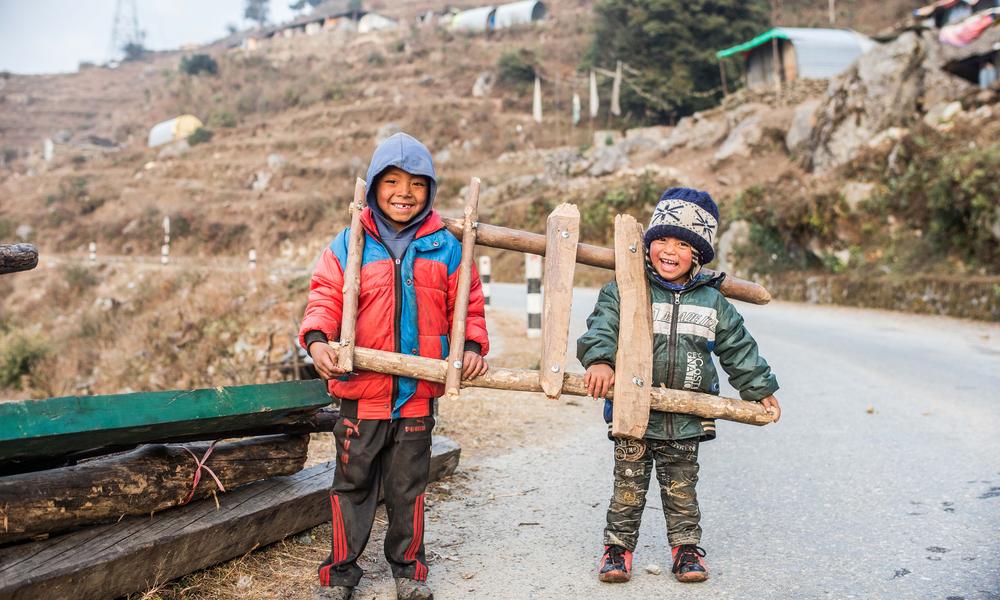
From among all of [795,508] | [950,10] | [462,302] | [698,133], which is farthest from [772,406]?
[950,10]

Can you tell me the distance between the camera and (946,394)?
290 inches

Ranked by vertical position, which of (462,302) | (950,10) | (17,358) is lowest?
(17,358)

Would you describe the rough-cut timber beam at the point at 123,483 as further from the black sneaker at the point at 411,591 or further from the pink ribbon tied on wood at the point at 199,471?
the black sneaker at the point at 411,591

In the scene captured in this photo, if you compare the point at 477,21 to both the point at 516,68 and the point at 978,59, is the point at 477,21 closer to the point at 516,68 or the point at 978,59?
the point at 516,68

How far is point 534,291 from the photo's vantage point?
33.0 feet

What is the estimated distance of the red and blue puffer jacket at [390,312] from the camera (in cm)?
323

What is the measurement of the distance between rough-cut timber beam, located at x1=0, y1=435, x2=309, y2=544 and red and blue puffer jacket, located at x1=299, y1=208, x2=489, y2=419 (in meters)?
0.53

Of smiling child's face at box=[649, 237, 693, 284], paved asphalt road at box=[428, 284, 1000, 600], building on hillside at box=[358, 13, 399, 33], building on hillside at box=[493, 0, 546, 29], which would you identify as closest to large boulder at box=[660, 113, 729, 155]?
paved asphalt road at box=[428, 284, 1000, 600]

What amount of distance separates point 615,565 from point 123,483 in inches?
77.8

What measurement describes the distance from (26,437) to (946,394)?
292 inches

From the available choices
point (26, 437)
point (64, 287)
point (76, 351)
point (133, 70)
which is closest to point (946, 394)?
point (26, 437)

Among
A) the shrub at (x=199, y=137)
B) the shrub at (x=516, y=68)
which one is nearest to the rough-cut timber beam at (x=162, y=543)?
the shrub at (x=516, y=68)

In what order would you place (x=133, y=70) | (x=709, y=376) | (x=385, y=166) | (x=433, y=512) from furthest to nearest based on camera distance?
(x=133, y=70) → (x=433, y=512) → (x=709, y=376) → (x=385, y=166)

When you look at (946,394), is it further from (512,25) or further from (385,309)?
(512,25)
